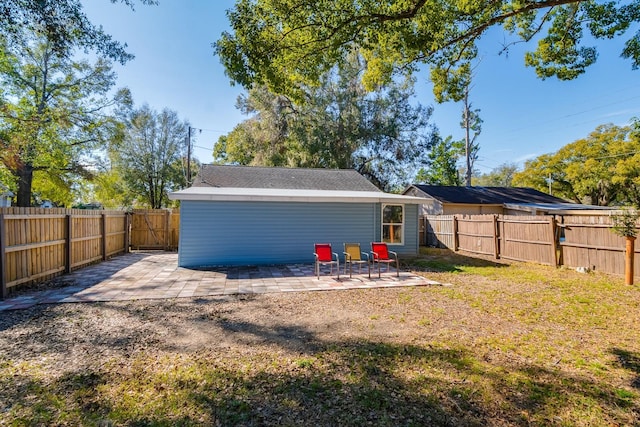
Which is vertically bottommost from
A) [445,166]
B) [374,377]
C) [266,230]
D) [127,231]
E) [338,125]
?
[374,377]

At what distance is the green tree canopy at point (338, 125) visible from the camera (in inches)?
884

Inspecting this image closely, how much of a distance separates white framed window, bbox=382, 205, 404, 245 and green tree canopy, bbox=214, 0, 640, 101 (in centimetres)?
515

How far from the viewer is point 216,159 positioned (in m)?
36.0

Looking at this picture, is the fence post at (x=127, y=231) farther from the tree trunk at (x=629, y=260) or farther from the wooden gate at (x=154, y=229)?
the tree trunk at (x=629, y=260)

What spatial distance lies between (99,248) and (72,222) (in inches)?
91.7

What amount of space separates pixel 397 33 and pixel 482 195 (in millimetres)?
16954

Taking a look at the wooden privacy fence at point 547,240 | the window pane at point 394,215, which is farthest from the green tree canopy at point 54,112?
the wooden privacy fence at point 547,240

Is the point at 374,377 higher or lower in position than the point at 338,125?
lower

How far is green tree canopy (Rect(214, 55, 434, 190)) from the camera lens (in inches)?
884

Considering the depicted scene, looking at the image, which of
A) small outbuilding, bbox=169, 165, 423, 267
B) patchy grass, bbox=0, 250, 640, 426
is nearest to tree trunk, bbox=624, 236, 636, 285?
patchy grass, bbox=0, 250, 640, 426

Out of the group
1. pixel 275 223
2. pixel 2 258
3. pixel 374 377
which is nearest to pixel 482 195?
pixel 275 223

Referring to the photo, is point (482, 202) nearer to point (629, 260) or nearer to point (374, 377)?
point (629, 260)

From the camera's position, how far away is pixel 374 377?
323cm

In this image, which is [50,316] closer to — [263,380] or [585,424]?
[263,380]
